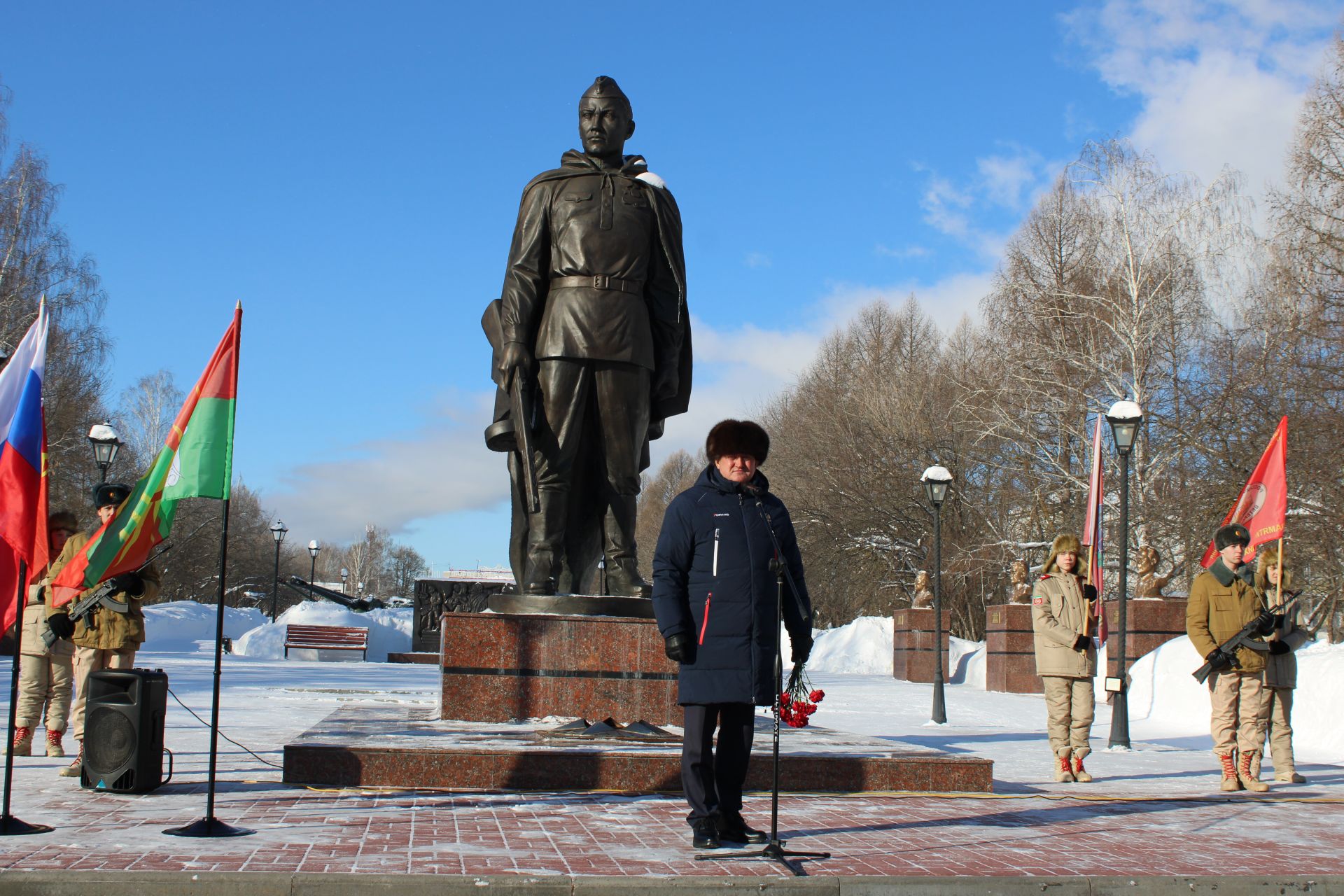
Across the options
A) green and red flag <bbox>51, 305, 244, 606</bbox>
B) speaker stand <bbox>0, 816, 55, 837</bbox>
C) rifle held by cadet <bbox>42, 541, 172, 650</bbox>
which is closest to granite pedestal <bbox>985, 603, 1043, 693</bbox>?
rifle held by cadet <bbox>42, 541, 172, 650</bbox>

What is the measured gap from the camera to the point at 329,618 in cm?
3478

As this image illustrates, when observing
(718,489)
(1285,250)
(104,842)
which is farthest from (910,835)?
(1285,250)

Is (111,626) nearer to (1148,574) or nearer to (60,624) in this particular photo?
(60,624)

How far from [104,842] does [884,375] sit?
133 feet

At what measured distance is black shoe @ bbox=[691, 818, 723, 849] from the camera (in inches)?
200

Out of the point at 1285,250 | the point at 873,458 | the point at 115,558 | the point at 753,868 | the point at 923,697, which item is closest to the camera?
the point at 753,868

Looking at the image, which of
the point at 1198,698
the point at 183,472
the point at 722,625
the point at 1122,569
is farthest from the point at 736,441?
the point at 1198,698

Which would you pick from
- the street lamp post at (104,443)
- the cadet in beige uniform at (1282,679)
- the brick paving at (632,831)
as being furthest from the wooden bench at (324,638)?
the cadet in beige uniform at (1282,679)

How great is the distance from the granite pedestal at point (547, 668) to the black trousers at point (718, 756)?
2827 mm

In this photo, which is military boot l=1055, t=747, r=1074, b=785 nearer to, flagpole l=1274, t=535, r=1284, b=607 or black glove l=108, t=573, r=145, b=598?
flagpole l=1274, t=535, r=1284, b=607

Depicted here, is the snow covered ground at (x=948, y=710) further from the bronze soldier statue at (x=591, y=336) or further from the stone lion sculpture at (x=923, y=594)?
the bronze soldier statue at (x=591, y=336)

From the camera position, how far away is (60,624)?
22.9 feet

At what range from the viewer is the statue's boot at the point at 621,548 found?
8828 mm

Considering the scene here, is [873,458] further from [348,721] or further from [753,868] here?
[753,868]
